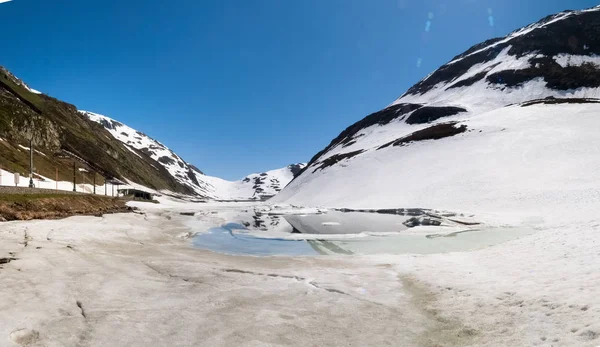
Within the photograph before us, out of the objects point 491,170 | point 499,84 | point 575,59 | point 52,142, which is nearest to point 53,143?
point 52,142

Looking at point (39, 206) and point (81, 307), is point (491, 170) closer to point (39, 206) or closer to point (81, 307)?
point (81, 307)

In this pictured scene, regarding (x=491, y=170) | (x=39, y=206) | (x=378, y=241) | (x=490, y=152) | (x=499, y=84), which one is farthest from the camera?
(x=499, y=84)

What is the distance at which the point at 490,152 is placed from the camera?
60.4 meters

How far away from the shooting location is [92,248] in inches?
666

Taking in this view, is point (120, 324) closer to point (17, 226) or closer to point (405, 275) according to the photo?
point (405, 275)

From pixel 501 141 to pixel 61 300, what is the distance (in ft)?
232

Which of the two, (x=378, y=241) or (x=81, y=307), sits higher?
(x=81, y=307)

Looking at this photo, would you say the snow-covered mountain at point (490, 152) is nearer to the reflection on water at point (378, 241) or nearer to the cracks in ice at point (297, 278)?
the reflection on water at point (378, 241)

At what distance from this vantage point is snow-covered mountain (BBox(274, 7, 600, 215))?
147 ft

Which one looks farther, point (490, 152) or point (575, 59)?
point (575, 59)

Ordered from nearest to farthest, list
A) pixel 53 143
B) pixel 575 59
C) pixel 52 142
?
pixel 52 142 → pixel 53 143 → pixel 575 59

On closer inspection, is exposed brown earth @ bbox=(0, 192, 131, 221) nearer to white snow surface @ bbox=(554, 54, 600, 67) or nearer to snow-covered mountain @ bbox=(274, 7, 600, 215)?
snow-covered mountain @ bbox=(274, 7, 600, 215)

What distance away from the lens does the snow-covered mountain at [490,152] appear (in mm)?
44688

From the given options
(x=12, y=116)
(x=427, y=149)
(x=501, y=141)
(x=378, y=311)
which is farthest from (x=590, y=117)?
(x=12, y=116)
